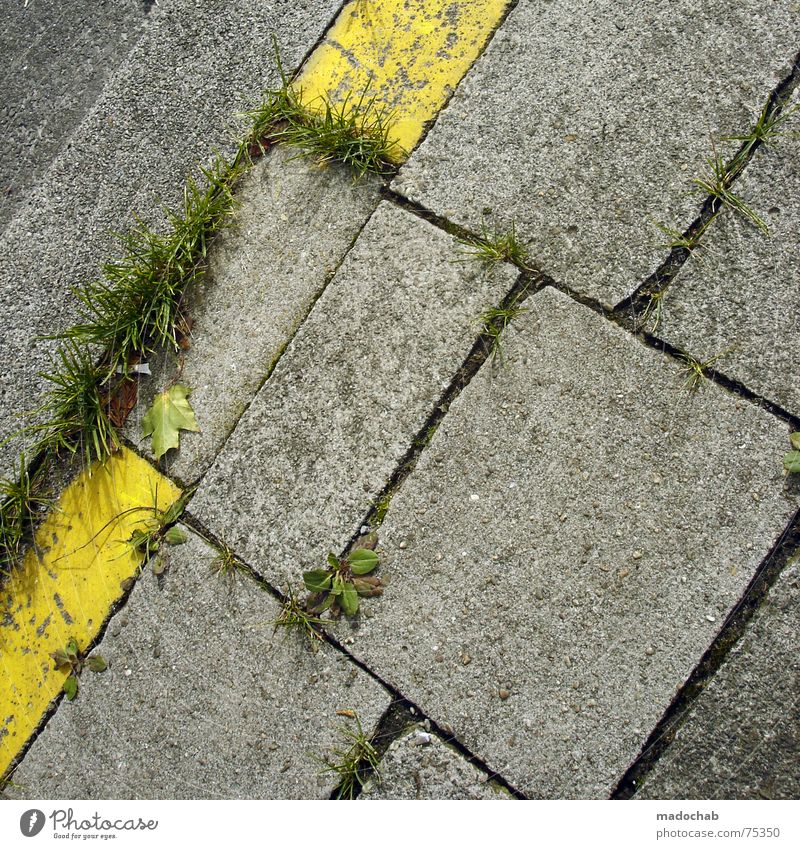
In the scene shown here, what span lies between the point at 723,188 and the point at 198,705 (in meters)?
2.10

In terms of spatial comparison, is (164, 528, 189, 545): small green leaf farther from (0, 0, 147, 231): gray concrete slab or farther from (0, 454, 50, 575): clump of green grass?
(0, 0, 147, 231): gray concrete slab

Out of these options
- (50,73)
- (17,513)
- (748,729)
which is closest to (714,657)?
(748,729)

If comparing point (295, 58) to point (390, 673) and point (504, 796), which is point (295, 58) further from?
point (504, 796)

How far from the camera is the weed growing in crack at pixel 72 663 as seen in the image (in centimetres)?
196

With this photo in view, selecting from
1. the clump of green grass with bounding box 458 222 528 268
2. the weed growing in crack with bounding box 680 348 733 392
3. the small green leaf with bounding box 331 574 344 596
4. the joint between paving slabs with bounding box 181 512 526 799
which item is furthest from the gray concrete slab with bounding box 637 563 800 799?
the clump of green grass with bounding box 458 222 528 268

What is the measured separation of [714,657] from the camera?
1738mm

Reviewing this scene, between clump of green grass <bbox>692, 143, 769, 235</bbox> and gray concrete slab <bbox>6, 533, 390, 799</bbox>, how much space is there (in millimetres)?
1679

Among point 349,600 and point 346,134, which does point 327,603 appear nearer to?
point 349,600

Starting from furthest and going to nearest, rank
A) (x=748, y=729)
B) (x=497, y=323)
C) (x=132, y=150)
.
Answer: (x=132, y=150) → (x=497, y=323) → (x=748, y=729)

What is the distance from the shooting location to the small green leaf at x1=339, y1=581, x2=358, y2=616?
72.8 inches

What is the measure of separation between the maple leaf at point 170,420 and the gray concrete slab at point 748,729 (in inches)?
63.5

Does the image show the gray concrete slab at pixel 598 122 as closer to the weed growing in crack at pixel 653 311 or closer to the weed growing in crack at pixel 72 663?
the weed growing in crack at pixel 653 311

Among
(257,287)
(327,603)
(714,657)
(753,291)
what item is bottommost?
(327,603)
